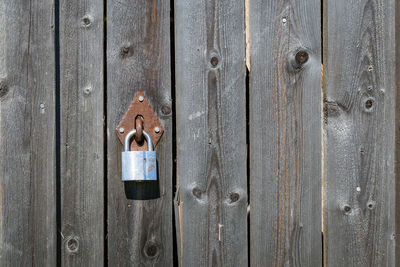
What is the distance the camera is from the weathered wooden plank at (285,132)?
4.43 ft

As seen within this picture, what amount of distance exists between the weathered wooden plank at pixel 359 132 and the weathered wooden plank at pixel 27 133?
1.06 meters

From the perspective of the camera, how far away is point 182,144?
1.34 metres

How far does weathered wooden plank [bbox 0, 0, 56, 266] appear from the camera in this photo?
1317 mm

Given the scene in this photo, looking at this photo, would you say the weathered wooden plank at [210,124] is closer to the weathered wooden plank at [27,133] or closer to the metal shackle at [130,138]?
the metal shackle at [130,138]

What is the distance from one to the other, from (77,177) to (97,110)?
0.87 ft

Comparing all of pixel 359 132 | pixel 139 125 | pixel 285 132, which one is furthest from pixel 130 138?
pixel 359 132

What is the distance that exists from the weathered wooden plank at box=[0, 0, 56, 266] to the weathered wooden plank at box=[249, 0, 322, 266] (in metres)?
0.77

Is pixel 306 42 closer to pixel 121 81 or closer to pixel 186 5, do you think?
pixel 186 5

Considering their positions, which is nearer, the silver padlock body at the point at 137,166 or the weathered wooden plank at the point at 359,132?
A: the silver padlock body at the point at 137,166

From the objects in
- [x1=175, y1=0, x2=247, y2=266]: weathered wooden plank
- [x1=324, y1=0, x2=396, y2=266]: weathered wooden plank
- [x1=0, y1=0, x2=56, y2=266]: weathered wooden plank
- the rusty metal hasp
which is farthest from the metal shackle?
[x1=324, y1=0, x2=396, y2=266]: weathered wooden plank

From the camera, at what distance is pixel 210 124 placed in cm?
134

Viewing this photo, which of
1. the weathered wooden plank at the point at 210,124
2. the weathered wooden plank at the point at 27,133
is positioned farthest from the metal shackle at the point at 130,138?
the weathered wooden plank at the point at 27,133

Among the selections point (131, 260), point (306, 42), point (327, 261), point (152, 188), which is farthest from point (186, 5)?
point (327, 261)

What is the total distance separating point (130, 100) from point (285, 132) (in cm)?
61
